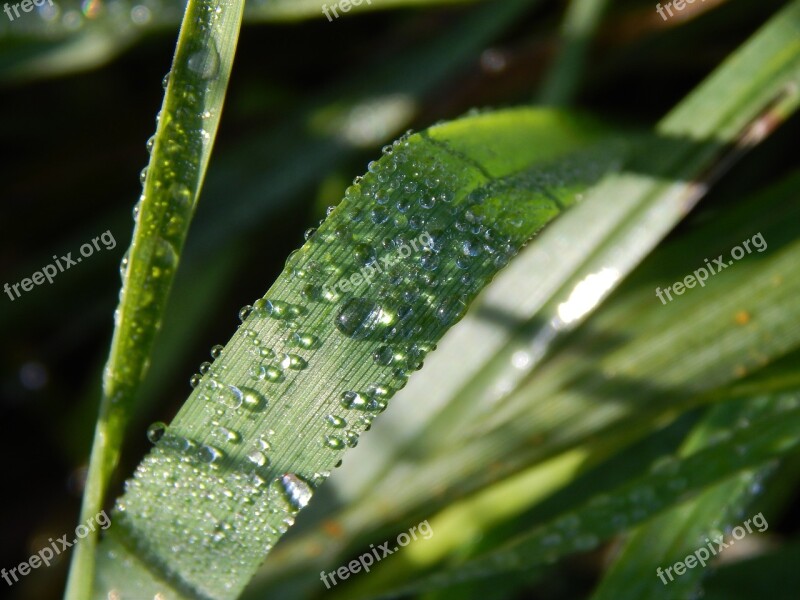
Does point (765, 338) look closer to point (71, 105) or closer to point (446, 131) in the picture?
point (446, 131)

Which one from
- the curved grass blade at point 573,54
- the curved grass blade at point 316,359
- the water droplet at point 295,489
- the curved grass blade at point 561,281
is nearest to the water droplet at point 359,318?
the curved grass blade at point 316,359

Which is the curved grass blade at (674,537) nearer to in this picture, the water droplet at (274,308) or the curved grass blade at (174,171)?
the water droplet at (274,308)

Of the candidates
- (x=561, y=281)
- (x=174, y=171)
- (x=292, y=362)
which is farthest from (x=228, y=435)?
(x=561, y=281)

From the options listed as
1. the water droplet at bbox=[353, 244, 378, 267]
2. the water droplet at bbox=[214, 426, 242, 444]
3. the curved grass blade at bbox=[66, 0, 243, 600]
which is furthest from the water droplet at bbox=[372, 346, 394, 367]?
the curved grass blade at bbox=[66, 0, 243, 600]

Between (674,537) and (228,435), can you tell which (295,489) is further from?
(674,537)

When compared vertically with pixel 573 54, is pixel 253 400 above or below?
below

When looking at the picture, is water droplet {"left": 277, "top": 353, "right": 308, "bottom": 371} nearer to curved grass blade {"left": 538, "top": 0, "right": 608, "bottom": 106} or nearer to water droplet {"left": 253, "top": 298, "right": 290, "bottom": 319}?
water droplet {"left": 253, "top": 298, "right": 290, "bottom": 319}

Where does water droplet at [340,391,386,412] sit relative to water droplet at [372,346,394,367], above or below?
below
